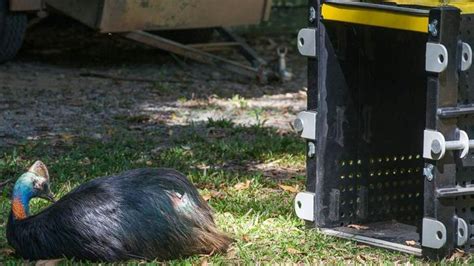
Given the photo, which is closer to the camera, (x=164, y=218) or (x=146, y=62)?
(x=164, y=218)

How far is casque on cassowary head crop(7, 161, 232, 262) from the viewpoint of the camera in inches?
206

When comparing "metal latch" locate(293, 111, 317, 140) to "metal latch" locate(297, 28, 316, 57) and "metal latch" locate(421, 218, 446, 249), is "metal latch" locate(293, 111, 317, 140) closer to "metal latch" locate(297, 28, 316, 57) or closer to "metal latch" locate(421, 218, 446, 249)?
"metal latch" locate(297, 28, 316, 57)

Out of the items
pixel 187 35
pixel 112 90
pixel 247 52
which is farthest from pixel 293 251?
pixel 187 35

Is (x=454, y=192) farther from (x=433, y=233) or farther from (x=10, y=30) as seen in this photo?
(x=10, y=30)

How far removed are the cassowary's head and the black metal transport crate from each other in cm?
128

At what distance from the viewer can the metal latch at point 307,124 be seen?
5859 mm

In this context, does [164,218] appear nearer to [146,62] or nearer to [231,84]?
[231,84]

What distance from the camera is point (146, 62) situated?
1159 centimetres

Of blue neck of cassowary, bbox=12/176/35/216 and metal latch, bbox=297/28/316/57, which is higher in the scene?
metal latch, bbox=297/28/316/57

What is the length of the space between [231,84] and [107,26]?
1297 mm

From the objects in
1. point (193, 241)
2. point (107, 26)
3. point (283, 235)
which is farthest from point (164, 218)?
point (107, 26)

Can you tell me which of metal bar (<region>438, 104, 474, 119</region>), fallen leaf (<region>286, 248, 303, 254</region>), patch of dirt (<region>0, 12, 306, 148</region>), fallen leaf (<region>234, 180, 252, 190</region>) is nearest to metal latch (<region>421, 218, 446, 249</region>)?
metal bar (<region>438, 104, 474, 119</region>)

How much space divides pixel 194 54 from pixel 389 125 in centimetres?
501

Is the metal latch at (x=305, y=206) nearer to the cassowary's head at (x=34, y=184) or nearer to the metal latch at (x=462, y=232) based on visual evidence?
the metal latch at (x=462, y=232)
